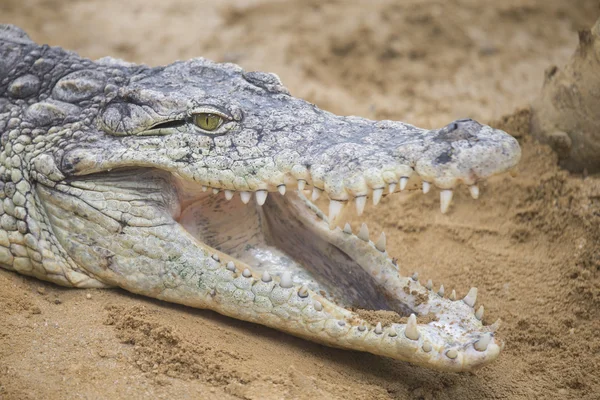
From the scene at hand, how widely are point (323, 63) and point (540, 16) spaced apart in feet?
8.76

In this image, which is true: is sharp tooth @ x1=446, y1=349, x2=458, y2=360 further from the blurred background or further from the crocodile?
the blurred background

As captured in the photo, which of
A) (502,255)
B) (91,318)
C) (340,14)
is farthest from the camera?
(340,14)

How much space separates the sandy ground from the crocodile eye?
0.94 metres

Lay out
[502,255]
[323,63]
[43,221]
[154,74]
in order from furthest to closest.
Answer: [323,63] < [502,255] < [154,74] < [43,221]

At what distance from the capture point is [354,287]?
365 cm

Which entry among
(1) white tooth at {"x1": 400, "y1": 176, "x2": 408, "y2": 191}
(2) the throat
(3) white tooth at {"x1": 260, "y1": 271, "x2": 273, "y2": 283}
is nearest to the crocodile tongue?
(2) the throat

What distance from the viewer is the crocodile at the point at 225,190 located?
3.04 meters

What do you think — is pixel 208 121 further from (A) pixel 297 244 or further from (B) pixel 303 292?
(B) pixel 303 292

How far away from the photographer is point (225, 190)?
133 inches

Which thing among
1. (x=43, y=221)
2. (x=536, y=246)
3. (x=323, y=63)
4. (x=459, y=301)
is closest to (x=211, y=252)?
(x=43, y=221)

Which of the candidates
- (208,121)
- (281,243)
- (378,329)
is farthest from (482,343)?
(208,121)

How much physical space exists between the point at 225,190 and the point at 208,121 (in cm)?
39

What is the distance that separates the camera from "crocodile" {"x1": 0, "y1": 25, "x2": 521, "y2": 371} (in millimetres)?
3035

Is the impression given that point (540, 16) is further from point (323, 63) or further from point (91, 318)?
point (91, 318)
